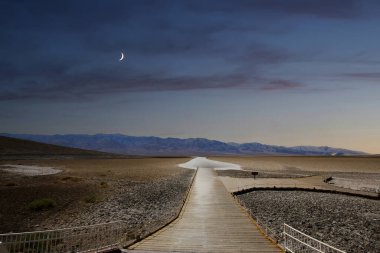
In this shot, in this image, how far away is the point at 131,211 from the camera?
105 feet

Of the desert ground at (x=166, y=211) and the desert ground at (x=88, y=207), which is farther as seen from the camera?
the desert ground at (x=88, y=207)

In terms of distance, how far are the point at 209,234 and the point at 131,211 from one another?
14205mm

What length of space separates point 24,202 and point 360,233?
3102cm

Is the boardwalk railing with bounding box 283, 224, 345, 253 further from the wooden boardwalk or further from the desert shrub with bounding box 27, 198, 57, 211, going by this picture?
the desert shrub with bounding box 27, 198, 57, 211

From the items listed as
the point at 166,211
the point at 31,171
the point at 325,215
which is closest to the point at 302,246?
the point at 325,215

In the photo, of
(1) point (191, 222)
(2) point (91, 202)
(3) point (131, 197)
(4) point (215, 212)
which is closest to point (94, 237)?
(1) point (191, 222)

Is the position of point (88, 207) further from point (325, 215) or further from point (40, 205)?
point (325, 215)

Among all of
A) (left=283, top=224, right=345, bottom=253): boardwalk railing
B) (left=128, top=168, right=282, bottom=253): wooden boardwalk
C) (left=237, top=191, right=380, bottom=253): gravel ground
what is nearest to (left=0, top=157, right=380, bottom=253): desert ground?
(left=237, top=191, right=380, bottom=253): gravel ground

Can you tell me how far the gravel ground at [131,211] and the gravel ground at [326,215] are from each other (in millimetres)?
8225

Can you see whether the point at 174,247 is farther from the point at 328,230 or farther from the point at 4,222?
the point at 4,222

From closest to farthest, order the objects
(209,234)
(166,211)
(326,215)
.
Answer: (209,234), (326,215), (166,211)

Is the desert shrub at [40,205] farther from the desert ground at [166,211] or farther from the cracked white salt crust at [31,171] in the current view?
the cracked white salt crust at [31,171]

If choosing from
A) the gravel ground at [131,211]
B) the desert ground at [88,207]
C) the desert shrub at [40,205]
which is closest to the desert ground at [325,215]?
the gravel ground at [131,211]

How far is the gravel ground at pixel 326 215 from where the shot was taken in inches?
935
